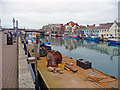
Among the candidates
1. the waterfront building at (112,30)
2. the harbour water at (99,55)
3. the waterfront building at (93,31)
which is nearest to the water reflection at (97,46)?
the harbour water at (99,55)

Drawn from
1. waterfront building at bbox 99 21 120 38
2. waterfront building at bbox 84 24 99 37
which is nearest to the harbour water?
waterfront building at bbox 99 21 120 38

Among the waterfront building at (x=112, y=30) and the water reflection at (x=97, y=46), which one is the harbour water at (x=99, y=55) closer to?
the water reflection at (x=97, y=46)

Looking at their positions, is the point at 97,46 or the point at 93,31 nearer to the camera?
the point at 97,46

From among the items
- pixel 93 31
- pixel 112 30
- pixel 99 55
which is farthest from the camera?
pixel 93 31

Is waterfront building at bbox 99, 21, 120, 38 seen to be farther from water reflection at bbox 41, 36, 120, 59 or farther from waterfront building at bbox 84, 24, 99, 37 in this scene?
water reflection at bbox 41, 36, 120, 59

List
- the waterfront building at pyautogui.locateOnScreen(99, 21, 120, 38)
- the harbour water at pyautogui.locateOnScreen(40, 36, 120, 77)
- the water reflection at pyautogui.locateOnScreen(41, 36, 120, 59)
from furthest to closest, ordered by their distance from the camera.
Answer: the waterfront building at pyautogui.locateOnScreen(99, 21, 120, 38) → the water reflection at pyautogui.locateOnScreen(41, 36, 120, 59) → the harbour water at pyautogui.locateOnScreen(40, 36, 120, 77)

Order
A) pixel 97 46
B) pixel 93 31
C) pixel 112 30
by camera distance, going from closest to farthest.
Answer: pixel 97 46
pixel 112 30
pixel 93 31

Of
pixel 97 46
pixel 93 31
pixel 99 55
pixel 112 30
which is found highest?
pixel 93 31

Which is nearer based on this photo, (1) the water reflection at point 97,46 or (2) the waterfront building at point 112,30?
(1) the water reflection at point 97,46

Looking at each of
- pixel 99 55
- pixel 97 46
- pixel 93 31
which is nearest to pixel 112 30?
pixel 93 31

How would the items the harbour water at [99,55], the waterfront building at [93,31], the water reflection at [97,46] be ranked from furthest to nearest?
the waterfront building at [93,31] < the water reflection at [97,46] < the harbour water at [99,55]

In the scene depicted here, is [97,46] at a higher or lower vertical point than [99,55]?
higher

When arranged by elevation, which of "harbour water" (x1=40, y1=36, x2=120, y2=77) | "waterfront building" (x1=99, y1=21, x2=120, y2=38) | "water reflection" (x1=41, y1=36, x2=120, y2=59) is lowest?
"harbour water" (x1=40, y1=36, x2=120, y2=77)

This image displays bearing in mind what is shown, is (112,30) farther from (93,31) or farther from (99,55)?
(99,55)
